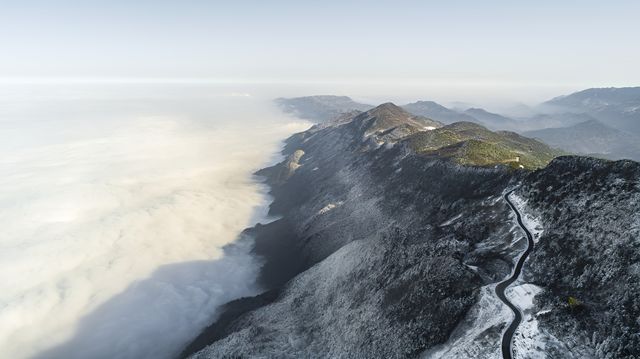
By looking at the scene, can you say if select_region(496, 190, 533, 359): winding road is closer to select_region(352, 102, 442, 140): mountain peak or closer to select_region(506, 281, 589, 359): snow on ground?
select_region(506, 281, 589, 359): snow on ground

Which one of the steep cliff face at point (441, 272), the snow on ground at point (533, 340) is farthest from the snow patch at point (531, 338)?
the steep cliff face at point (441, 272)

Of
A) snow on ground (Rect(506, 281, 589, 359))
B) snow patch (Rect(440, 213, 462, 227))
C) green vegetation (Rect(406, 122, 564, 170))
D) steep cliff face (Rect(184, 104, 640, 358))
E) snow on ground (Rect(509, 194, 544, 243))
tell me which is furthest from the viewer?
green vegetation (Rect(406, 122, 564, 170))

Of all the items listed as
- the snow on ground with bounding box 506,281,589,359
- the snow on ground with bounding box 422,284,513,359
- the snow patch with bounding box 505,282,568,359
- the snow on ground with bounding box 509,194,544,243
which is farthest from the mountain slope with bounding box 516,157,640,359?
the snow on ground with bounding box 422,284,513,359

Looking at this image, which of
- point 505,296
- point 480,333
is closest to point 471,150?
point 505,296

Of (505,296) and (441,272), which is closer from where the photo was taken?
(505,296)

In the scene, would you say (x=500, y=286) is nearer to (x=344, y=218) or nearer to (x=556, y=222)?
(x=556, y=222)

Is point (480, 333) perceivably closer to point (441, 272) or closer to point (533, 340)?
point (533, 340)
